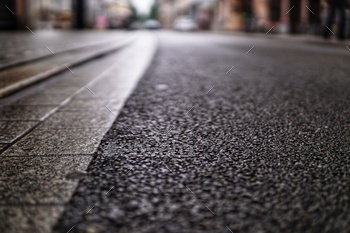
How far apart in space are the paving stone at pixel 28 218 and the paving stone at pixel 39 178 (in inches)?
2.4

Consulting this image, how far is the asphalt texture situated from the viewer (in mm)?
1393

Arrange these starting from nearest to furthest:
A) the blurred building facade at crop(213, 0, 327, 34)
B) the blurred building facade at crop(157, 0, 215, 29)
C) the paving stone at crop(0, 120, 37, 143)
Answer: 1. the paving stone at crop(0, 120, 37, 143)
2. the blurred building facade at crop(213, 0, 327, 34)
3. the blurred building facade at crop(157, 0, 215, 29)

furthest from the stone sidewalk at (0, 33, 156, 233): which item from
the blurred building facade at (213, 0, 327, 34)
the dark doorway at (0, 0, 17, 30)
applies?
the dark doorway at (0, 0, 17, 30)

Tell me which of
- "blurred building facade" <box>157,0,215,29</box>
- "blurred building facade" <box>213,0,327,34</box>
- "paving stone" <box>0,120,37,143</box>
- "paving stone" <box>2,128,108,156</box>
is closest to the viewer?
"paving stone" <box>2,128,108,156</box>

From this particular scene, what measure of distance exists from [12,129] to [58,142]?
1.59 ft

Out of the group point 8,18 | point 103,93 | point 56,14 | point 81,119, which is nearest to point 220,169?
point 81,119

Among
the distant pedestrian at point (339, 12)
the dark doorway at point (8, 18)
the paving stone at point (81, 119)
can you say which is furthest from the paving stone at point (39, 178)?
the dark doorway at point (8, 18)

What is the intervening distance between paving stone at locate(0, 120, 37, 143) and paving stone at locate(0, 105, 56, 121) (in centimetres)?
13

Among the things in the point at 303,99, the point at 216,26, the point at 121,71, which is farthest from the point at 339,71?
the point at 216,26

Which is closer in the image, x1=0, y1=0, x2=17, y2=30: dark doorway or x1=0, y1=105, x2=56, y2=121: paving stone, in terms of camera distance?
x1=0, y1=105, x2=56, y2=121: paving stone

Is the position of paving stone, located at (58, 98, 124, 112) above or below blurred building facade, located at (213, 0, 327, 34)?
below

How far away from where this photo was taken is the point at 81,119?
300 cm

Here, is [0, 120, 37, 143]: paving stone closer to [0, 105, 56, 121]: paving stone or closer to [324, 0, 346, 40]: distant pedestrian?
[0, 105, 56, 121]: paving stone

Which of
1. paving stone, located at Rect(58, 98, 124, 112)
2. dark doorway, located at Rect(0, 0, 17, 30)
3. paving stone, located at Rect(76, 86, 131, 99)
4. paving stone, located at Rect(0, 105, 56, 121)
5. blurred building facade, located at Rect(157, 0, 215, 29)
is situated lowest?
paving stone, located at Rect(0, 105, 56, 121)
